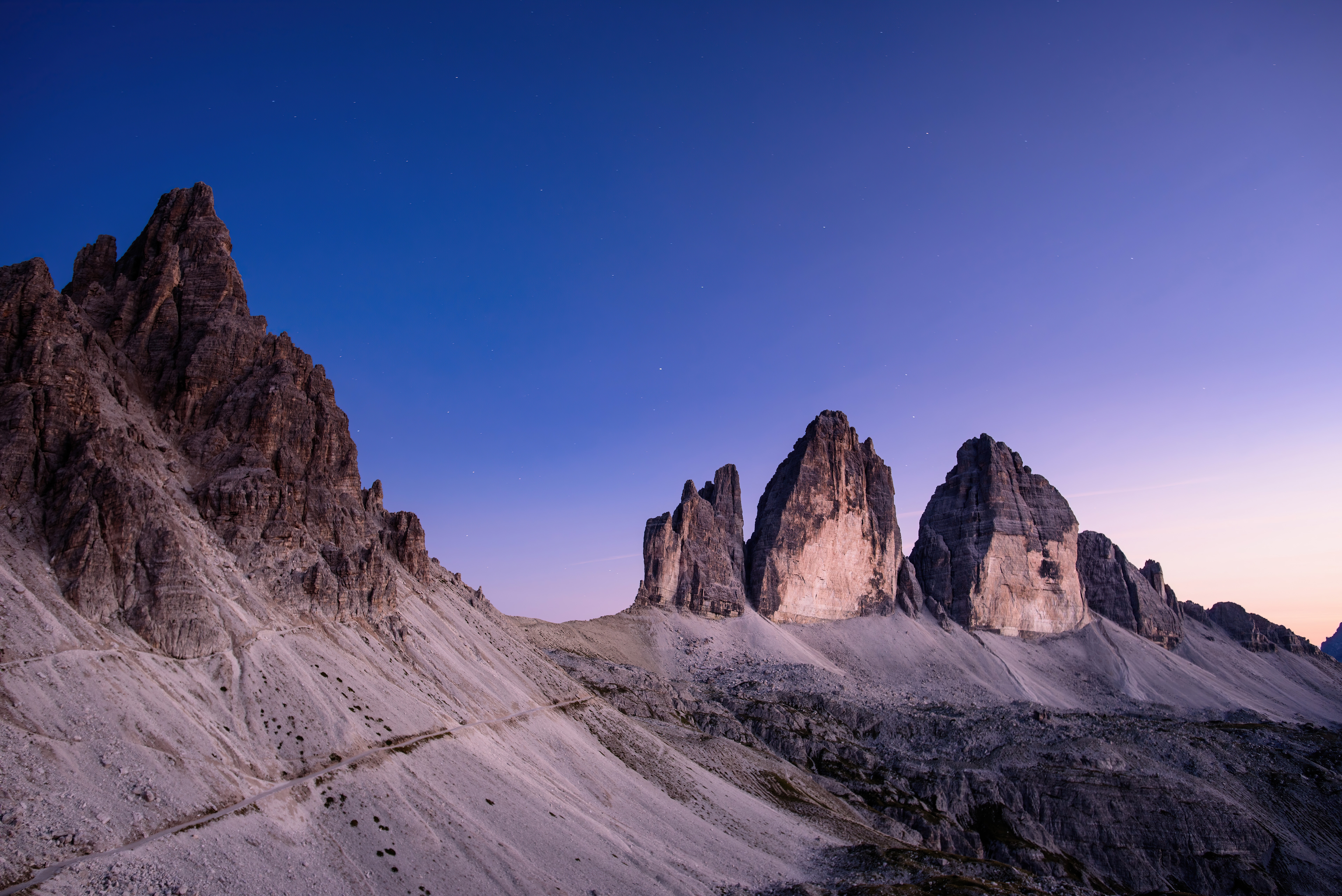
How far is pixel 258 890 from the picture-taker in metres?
37.2

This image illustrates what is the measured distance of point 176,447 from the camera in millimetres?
70375

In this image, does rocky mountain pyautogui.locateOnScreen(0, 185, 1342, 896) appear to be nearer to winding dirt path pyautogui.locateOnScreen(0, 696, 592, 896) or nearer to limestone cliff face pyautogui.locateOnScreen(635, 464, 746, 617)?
winding dirt path pyautogui.locateOnScreen(0, 696, 592, 896)

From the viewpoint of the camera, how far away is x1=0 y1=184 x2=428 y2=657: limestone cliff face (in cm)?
5278

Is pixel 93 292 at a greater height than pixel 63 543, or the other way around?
pixel 93 292

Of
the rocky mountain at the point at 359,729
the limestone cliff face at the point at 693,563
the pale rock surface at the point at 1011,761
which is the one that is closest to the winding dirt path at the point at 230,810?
the rocky mountain at the point at 359,729

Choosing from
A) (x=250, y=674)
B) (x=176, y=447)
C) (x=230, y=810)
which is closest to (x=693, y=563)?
(x=176, y=447)

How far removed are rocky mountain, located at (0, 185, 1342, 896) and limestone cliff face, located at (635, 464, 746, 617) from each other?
32756mm

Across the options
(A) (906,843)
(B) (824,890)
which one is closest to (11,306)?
(B) (824,890)

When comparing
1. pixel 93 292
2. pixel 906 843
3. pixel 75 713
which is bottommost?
pixel 906 843

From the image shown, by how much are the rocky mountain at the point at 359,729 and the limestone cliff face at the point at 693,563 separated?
3276 centimetres

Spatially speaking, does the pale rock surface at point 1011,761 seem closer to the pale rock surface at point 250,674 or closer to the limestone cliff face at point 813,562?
the pale rock surface at point 250,674

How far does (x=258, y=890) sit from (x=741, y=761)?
6331cm

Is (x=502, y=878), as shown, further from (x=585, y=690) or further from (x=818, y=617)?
(x=818, y=617)

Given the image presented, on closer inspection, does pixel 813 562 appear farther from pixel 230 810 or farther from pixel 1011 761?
pixel 230 810
